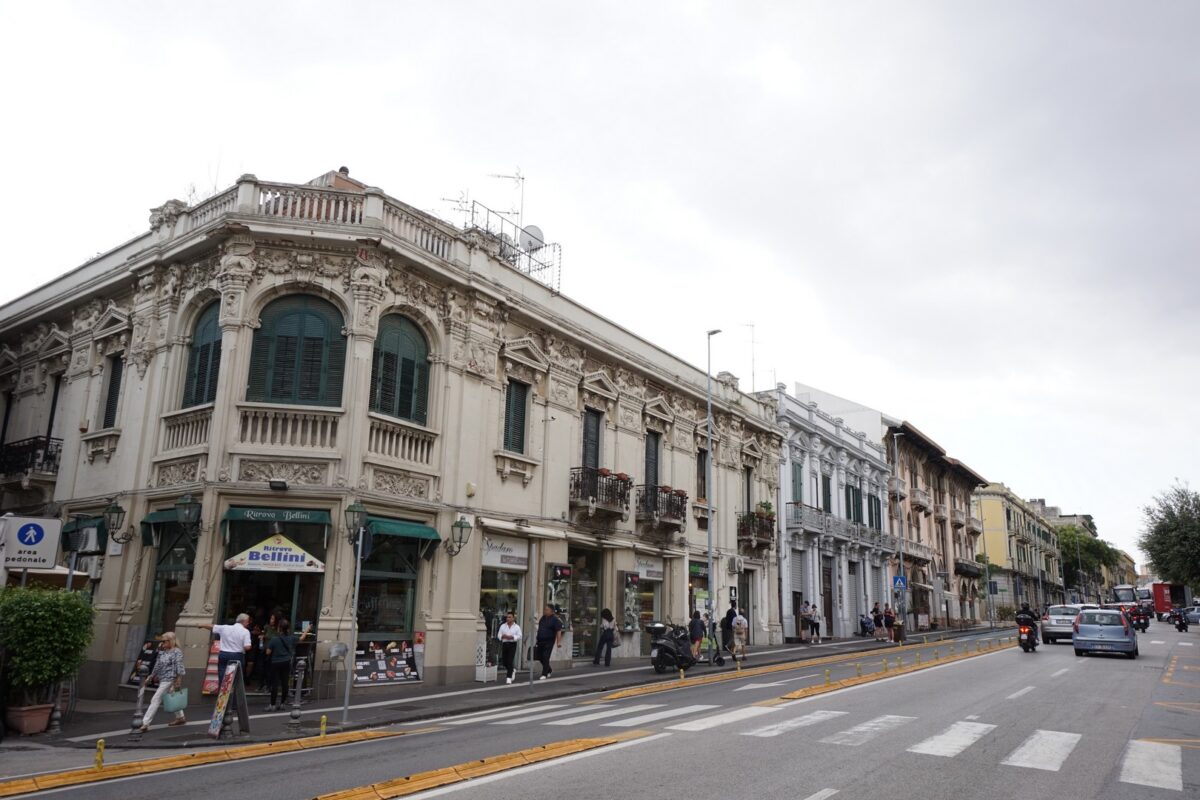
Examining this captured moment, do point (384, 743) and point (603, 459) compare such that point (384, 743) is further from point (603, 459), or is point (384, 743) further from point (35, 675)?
point (603, 459)

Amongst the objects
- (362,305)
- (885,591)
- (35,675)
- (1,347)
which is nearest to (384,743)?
(35,675)

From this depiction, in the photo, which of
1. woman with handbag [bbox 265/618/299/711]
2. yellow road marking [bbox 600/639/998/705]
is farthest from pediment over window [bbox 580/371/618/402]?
woman with handbag [bbox 265/618/299/711]

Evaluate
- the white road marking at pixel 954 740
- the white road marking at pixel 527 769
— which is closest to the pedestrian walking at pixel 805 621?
the white road marking at pixel 954 740

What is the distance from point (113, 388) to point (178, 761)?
50.3 feet

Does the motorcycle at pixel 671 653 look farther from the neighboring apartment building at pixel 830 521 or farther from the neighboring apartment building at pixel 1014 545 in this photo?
the neighboring apartment building at pixel 1014 545

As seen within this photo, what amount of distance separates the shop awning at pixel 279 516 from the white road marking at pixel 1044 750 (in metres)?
13.2

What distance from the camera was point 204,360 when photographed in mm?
19734

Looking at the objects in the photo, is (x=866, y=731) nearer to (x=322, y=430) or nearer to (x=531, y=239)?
(x=322, y=430)

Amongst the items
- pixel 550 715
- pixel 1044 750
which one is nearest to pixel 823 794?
pixel 1044 750

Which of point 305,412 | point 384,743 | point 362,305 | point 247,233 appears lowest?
point 384,743

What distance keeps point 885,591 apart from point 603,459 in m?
28.4

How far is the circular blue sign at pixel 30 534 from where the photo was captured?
1370 centimetres

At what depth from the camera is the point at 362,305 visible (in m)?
19.1

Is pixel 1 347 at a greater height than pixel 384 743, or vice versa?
pixel 1 347
